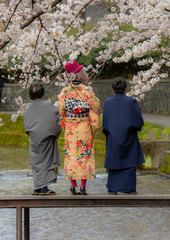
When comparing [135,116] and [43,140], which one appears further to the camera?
[135,116]

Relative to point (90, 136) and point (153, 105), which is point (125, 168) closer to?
point (90, 136)

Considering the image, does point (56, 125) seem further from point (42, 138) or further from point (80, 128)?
point (80, 128)

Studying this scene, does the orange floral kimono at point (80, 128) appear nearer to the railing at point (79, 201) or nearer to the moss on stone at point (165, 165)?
the railing at point (79, 201)

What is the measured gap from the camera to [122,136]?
6184 millimetres

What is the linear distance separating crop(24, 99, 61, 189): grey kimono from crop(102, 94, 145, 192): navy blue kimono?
60 centimetres

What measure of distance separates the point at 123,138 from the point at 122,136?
0.02 m

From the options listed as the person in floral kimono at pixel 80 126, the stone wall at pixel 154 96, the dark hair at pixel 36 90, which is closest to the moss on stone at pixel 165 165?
the person in floral kimono at pixel 80 126

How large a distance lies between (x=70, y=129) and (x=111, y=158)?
522 mm

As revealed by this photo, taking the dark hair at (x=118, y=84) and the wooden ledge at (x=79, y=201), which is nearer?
the wooden ledge at (x=79, y=201)

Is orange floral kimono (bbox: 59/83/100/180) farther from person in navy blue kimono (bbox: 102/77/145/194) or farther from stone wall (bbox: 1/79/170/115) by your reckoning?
stone wall (bbox: 1/79/170/115)

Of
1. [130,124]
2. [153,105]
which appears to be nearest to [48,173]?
[130,124]

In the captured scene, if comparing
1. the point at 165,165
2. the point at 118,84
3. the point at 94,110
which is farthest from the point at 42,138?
the point at 165,165

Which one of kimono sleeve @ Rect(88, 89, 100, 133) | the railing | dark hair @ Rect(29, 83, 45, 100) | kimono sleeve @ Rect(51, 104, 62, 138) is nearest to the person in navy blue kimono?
kimono sleeve @ Rect(88, 89, 100, 133)

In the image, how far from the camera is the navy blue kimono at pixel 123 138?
618cm
